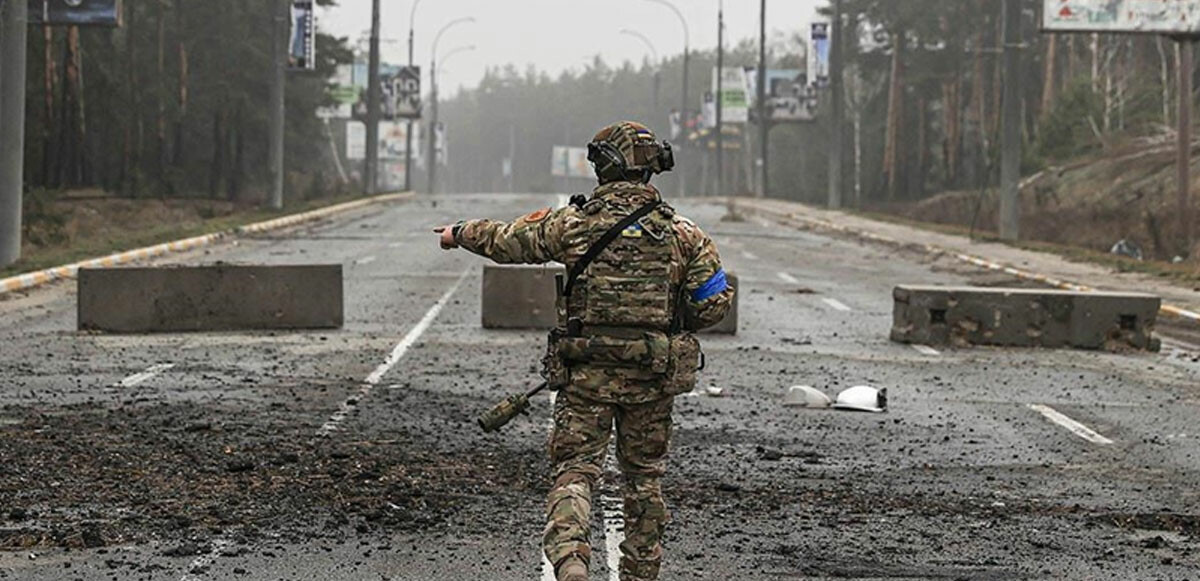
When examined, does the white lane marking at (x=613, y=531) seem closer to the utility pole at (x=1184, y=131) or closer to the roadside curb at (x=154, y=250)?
the roadside curb at (x=154, y=250)

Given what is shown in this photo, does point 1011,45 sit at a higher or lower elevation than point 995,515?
higher

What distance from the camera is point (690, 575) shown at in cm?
818

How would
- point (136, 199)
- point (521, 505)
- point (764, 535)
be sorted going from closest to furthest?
point (764, 535) → point (521, 505) → point (136, 199)

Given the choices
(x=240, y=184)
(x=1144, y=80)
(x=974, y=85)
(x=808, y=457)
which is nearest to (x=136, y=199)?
(x=240, y=184)

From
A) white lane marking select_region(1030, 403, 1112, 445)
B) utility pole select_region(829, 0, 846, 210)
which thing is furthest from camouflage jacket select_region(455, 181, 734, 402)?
utility pole select_region(829, 0, 846, 210)

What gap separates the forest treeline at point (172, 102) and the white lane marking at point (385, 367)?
1206 inches

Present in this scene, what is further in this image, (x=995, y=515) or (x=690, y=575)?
(x=995, y=515)

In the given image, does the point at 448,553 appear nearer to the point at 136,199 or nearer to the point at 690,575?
the point at 690,575

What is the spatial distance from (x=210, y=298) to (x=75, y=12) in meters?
11.2

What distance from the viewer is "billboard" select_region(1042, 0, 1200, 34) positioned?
35.9 m

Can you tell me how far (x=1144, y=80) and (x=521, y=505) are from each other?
5465 cm

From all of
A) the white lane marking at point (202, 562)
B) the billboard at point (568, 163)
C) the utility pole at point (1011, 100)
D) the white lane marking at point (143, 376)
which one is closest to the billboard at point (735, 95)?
the utility pole at point (1011, 100)

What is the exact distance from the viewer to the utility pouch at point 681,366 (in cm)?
699

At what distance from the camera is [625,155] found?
7043 mm
